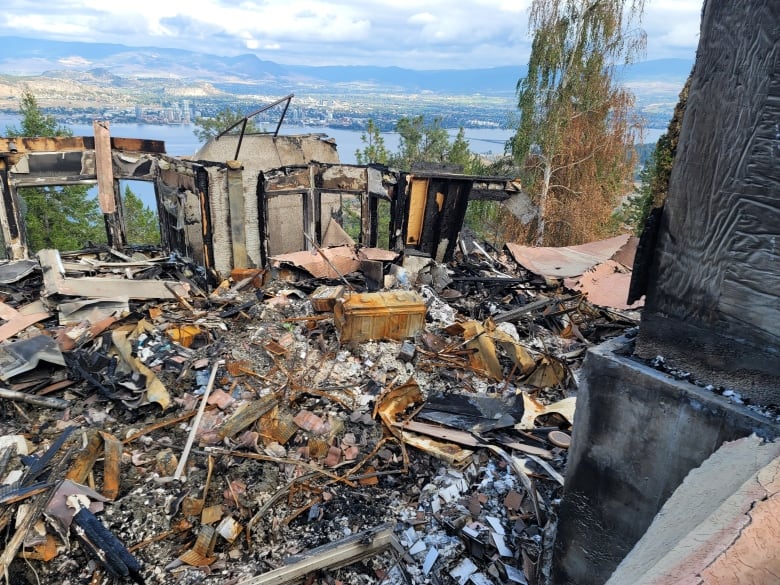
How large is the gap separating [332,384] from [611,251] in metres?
8.33

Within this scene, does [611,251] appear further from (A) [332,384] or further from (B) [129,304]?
(B) [129,304]

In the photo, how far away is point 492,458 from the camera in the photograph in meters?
5.14

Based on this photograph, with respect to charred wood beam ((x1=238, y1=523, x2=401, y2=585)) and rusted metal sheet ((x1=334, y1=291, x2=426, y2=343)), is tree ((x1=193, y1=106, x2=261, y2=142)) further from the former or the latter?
charred wood beam ((x1=238, y1=523, x2=401, y2=585))

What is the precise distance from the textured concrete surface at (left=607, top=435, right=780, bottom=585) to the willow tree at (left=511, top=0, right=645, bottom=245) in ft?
59.8

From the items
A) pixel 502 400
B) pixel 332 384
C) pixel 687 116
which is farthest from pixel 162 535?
pixel 687 116

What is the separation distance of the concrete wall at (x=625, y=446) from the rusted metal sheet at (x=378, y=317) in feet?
16.7

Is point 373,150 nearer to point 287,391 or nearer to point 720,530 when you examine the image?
point 287,391

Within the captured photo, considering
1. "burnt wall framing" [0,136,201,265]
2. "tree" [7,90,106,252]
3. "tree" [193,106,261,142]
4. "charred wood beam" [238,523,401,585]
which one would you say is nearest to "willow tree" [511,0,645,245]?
"burnt wall framing" [0,136,201,265]

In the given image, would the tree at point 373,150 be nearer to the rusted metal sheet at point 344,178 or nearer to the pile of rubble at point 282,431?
the rusted metal sheet at point 344,178

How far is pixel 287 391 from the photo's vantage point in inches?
253

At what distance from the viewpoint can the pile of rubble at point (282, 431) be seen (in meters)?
4.19

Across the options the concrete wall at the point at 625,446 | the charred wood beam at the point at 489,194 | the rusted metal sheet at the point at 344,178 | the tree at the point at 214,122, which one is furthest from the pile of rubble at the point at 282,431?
the tree at the point at 214,122

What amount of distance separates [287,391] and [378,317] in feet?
6.12

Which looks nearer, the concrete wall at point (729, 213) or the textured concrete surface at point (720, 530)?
the textured concrete surface at point (720, 530)
